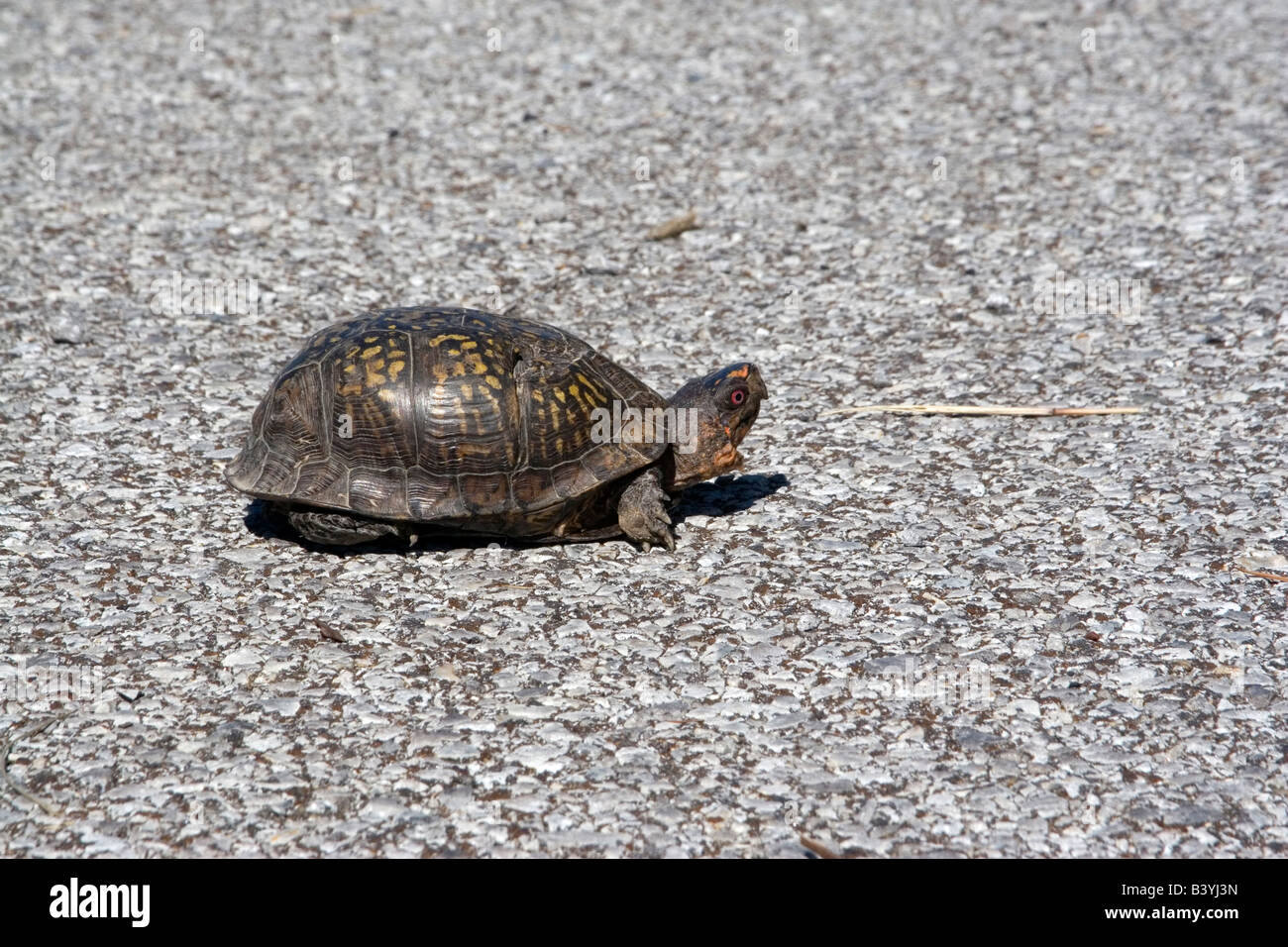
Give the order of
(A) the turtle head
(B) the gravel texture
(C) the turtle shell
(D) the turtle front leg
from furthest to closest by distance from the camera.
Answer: (A) the turtle head → (D) the turtle front leg → (C) the turtle shell → (B) the gravel texture

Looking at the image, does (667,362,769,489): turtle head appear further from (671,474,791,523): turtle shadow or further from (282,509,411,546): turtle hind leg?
(282,509,411,546): turtle hind leg

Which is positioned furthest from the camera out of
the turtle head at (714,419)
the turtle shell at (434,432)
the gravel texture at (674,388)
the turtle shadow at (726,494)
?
the turtle shadow at (726,494)

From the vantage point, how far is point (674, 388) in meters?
6.86

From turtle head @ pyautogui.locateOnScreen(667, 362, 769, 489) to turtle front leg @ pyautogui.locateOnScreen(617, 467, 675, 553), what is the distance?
198 mm

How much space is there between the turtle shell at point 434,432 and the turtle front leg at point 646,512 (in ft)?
0.35

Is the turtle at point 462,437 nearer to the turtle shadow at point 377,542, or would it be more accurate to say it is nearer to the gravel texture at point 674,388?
the turtle shadow at point 377,542

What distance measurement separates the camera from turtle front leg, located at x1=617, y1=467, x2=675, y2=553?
5344mm

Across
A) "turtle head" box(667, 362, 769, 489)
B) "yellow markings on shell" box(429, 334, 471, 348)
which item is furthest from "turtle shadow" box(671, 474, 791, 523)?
"yellow markings on shell" box(429, 334, 471, 348)

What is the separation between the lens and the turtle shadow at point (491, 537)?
5.43 m

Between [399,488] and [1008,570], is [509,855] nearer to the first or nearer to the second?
[399,488]

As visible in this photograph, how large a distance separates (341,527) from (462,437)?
65cm

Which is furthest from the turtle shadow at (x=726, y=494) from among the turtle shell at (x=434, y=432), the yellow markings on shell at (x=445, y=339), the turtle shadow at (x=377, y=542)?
the yellow markings on shell at (x=445, y=339)

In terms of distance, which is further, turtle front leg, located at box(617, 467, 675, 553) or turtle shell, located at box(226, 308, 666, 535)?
turtle front leg, located at box(617, 467, 675, 553)

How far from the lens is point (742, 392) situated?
18.0 feet
